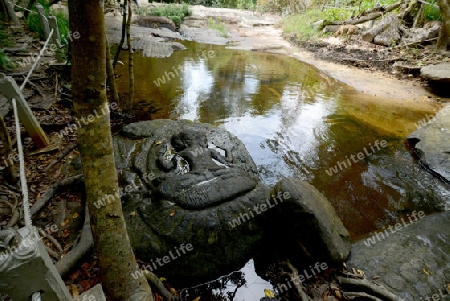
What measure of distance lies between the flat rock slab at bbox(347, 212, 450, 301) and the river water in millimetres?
367

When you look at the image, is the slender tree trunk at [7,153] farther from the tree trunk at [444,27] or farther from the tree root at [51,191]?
the tree trunk at [444,27]

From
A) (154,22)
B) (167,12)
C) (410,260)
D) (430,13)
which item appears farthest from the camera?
(167,12)

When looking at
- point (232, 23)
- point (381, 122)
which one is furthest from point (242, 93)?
point (232, 23)

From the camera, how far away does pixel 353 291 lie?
2652mm

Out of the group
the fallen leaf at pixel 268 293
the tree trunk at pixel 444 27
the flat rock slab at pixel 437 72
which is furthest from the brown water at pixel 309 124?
the tree trunk at pixel 444 27

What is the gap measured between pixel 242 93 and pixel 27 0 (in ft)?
29.4

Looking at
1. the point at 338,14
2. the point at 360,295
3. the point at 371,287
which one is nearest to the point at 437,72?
the point at 371,287

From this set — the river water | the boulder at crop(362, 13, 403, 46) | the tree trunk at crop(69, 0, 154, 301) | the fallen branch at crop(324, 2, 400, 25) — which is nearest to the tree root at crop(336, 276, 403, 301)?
the river water

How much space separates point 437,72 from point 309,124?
536 centimetres

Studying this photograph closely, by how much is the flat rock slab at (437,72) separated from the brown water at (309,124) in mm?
A: 1911

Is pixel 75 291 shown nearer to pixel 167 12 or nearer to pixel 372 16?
pixel 372 16

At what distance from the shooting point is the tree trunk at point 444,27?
8969mm

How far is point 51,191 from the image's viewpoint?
3258 millimetres

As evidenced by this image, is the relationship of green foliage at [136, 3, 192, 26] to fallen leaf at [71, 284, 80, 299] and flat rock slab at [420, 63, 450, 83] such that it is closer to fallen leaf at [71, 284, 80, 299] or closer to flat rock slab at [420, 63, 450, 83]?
flat rock slab at [420, 63, 450, 83]
